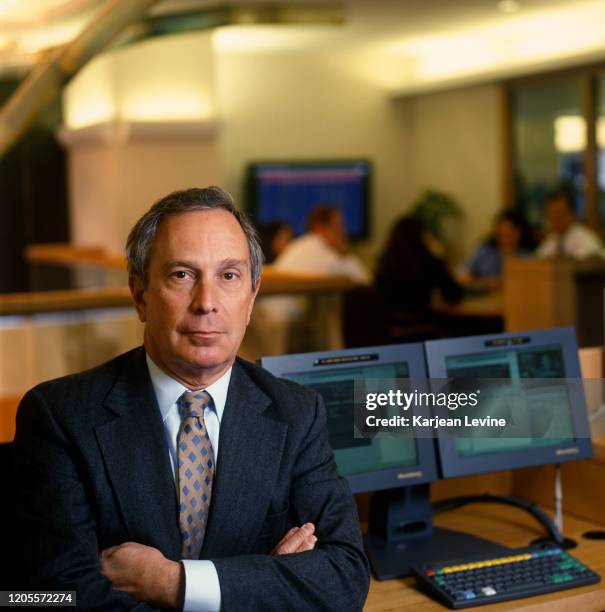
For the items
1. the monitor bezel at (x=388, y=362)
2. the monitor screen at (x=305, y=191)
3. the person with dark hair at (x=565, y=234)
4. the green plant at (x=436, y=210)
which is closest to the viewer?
the monitor bezel at (x=388, y=362)

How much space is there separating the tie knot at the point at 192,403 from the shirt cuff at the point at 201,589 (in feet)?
0.80

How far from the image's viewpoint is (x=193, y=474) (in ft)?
5.53

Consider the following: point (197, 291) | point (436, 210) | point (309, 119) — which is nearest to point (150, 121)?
point (309, 119)

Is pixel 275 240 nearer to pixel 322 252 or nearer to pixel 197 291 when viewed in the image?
pixel 322 252

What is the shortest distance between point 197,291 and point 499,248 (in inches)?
290

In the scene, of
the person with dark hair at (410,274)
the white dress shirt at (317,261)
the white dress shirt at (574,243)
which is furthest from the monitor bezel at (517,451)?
the white dress shirt at (574,243)

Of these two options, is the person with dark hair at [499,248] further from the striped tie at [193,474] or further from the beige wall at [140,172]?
the striped tie at [193,474]

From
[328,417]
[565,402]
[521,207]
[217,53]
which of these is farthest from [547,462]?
[217,53]

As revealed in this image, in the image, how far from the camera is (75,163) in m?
10.2

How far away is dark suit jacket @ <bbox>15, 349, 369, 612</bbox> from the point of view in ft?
5.16

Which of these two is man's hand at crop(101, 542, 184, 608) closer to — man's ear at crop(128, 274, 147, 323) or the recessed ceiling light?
man's ear at crop(128, 274, 147, 323)

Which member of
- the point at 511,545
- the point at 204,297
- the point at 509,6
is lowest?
the point at 511,545

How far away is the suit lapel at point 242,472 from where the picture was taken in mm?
1667

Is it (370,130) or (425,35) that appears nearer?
(425,35)
